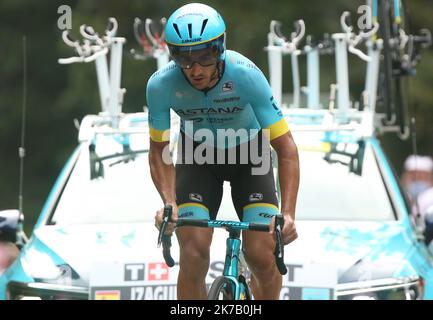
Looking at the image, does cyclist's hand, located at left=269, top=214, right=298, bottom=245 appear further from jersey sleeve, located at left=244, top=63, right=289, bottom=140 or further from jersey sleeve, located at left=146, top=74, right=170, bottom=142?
jersey sleeve, located at left=146, top=74, right=170, bottom=142

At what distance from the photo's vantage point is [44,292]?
7.73 metres

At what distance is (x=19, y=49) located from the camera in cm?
2269

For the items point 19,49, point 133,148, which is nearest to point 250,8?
point 19,49

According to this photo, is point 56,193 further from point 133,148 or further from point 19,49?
point 19,49

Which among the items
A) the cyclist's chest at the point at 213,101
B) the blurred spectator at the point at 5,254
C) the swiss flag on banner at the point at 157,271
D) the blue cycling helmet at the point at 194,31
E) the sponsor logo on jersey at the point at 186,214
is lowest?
the swiss flag on banner at the point at 157,271

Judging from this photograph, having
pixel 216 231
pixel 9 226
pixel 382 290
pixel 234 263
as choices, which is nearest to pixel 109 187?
pixel 9 226

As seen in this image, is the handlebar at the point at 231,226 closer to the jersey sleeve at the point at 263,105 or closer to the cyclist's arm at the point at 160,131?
the cyclist's arm at the point at 160,131

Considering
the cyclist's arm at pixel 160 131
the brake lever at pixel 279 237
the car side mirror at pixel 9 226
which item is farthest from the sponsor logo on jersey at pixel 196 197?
the car side mirror at pixel 9 226

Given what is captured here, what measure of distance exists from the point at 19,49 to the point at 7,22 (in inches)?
46.1

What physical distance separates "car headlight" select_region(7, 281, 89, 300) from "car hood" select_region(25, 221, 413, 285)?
71 millimetres

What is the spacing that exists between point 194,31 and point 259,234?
113 centimetres

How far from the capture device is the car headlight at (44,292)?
7.64 m

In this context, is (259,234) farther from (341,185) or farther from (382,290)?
(341,185)

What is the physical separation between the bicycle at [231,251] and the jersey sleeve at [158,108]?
56 cm
